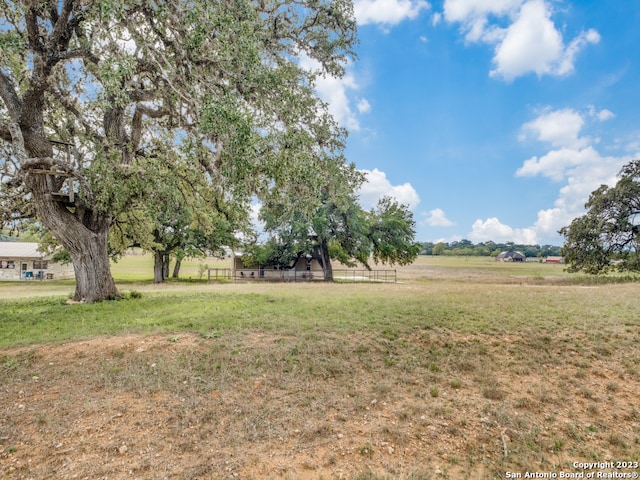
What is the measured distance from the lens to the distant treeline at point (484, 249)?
103456 millimetres

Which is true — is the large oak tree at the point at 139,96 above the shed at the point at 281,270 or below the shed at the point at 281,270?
above

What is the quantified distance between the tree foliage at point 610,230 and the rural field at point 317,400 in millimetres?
24347

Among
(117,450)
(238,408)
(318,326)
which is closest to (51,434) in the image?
(117,450)

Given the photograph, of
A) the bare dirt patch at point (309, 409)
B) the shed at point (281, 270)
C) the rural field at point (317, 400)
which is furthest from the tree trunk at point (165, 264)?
the bare dirt patch at point (309, 409)

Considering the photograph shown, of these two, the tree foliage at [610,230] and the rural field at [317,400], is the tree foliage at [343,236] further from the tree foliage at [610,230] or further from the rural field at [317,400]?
the rural field at [317,400]

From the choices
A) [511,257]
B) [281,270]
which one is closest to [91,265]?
[281,270]

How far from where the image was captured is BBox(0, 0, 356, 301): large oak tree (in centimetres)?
623

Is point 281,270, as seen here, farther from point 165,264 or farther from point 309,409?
point 309,409

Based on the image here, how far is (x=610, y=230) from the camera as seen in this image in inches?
1046

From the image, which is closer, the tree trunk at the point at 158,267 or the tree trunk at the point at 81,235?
the tree trunk at the point at 81,235

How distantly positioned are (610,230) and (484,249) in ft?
288

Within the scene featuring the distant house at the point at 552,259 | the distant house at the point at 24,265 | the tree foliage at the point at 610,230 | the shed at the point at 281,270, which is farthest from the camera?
the distant house at the point at 552,259

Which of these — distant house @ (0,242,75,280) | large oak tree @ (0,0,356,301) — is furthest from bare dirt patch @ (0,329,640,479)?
distant house @ (0,242,75,280)

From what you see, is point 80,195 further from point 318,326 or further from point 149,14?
point 318,326
